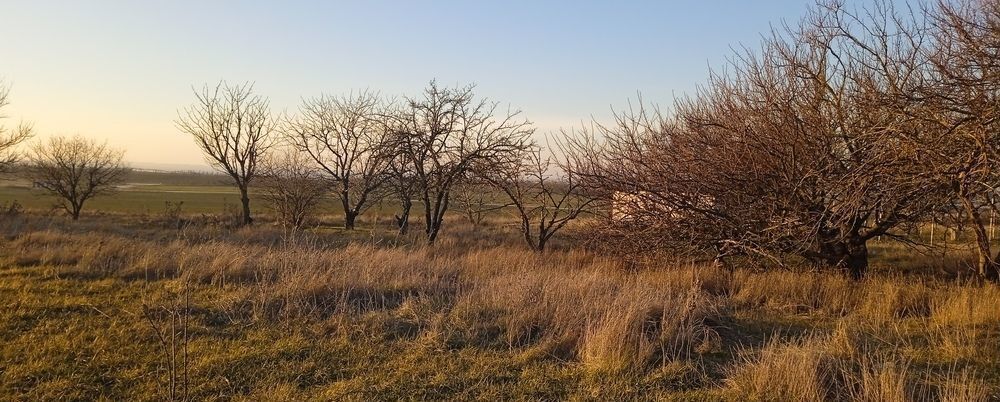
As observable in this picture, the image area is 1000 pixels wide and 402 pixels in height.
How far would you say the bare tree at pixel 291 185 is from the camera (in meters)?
25.4

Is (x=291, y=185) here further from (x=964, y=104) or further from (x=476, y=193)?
(x=964, y=104)

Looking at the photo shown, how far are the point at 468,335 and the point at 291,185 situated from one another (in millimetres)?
23457

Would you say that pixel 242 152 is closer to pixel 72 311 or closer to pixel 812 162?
pixel 72 311

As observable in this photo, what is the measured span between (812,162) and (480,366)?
6.05 meters

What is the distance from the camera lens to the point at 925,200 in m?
7.84

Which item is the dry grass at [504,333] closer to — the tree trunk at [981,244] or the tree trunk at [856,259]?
the tree trunk at [981,244]

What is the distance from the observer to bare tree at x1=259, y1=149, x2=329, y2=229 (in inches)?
1001

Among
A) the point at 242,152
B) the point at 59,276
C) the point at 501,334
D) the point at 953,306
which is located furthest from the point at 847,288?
the point at 242,152

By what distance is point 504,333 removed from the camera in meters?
5.09

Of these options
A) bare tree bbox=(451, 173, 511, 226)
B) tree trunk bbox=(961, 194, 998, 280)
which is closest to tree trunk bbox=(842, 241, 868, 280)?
tree trunk bbox=(961, 194, 998, 280)

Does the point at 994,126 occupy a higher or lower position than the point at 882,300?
higher

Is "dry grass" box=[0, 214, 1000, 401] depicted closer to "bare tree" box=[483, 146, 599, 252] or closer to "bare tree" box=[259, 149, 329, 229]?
"bare tree" box=[483, 146, 599, 252]

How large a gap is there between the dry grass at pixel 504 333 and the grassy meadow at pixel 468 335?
0.02m

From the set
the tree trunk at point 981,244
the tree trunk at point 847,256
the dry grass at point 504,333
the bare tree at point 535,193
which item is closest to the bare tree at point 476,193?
the bare tree at point 535,193
